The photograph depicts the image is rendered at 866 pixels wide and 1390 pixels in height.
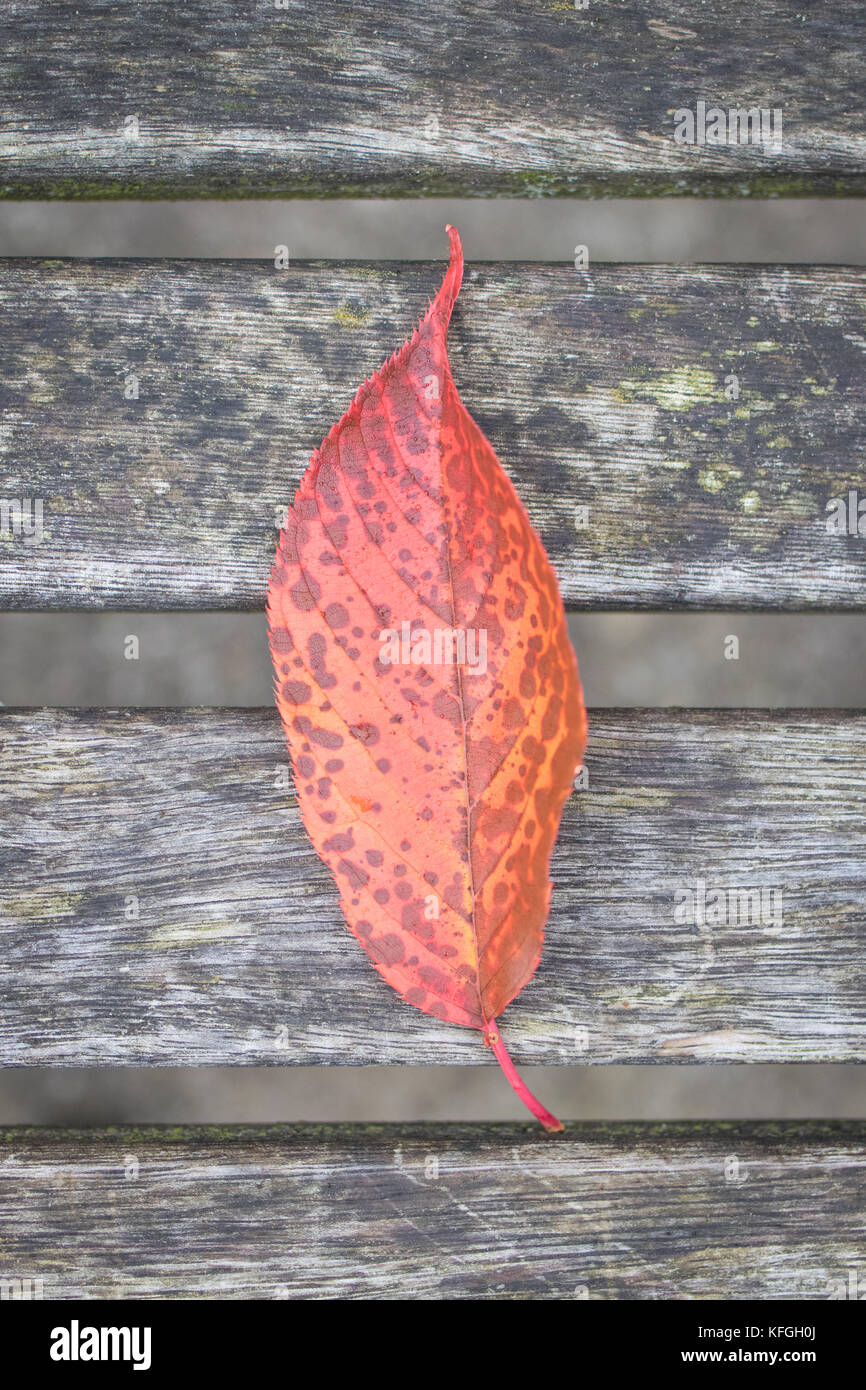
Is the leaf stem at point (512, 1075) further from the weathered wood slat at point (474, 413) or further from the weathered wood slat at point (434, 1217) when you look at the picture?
the weathered wood slat at point (474, 413)

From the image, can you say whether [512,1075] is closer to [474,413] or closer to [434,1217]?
[434,1217]

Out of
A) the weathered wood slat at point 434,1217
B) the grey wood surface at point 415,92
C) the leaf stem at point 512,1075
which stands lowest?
the weathered wood slat at point 434,1217

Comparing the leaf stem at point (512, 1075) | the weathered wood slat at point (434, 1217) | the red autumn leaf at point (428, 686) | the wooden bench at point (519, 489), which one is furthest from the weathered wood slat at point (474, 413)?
the weathered wood slat at point (434, 1217)

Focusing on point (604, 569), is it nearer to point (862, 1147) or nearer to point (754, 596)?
point (754, 596)

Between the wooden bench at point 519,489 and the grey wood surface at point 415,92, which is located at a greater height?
the grey wood surface at point 415,92

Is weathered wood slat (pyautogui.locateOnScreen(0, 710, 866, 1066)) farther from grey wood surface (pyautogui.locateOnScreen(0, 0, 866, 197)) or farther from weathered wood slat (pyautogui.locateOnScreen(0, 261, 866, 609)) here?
grey wood surface (pyautogui.locateOnScreen(0, 0, 866, 197))

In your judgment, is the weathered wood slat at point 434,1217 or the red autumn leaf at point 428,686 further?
the weathered wood slat at point 434,1217

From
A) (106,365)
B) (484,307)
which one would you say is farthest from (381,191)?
(106,365)
